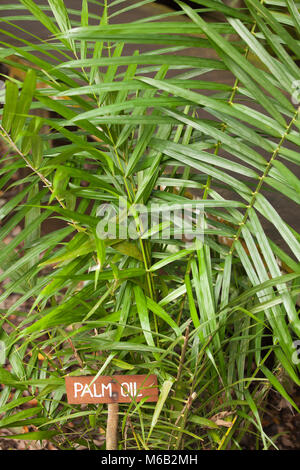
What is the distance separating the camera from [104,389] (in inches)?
27.5

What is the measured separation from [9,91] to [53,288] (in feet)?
0.83

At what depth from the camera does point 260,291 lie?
70 cm

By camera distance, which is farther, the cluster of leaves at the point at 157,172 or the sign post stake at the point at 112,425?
the sign post stake at the point at 112,425

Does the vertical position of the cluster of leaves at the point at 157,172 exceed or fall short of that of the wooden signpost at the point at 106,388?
it exceeds it

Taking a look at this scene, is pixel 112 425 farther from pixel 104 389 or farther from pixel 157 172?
pixel 157 172

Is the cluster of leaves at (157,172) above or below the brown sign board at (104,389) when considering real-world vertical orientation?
above

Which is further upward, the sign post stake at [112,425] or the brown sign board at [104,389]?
the brown sign board at [104,389]

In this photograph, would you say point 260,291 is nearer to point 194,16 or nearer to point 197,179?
point 197,179

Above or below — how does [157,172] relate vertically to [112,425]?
above

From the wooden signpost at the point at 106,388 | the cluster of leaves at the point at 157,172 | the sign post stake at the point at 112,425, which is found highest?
the cluster of leaves at the point at 157,172

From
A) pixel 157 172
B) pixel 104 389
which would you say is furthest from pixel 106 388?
pixel 157 172

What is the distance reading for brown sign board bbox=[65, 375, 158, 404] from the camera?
695mm

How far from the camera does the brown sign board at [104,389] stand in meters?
0.69
